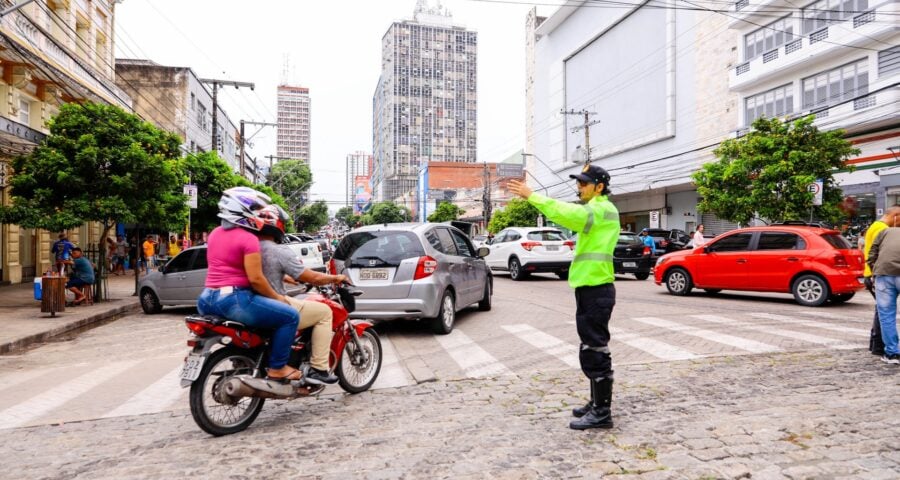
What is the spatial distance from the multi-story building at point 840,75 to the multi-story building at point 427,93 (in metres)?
118

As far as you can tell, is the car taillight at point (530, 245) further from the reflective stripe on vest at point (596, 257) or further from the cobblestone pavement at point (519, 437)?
the reflective stripe on vest at point (596, 257)

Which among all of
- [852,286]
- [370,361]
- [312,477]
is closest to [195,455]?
[312,477]

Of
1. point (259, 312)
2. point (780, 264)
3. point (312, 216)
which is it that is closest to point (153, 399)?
point (259, 312)

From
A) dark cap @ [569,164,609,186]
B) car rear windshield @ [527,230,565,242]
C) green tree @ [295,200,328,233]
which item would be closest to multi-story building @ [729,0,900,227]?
car rear windshield @ [527,230,565,242]

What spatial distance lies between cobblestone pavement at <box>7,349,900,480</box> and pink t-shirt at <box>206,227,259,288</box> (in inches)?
44.6

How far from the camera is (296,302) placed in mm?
4551

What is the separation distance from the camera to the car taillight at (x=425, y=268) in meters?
8.10

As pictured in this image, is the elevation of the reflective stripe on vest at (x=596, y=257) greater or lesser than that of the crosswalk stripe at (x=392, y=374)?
greater

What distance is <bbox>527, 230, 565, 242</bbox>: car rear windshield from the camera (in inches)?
720

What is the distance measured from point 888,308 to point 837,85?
76.1 ft

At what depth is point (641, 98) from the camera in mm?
43000

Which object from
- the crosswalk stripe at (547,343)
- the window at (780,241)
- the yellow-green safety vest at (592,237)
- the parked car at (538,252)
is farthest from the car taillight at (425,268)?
the parked car at (538,252)

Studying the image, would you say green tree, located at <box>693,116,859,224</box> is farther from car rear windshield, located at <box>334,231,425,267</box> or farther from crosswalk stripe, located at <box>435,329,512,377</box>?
car rear windshield, located at <box>334,231,425,267</box>

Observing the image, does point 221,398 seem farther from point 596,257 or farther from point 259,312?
point 596,257
